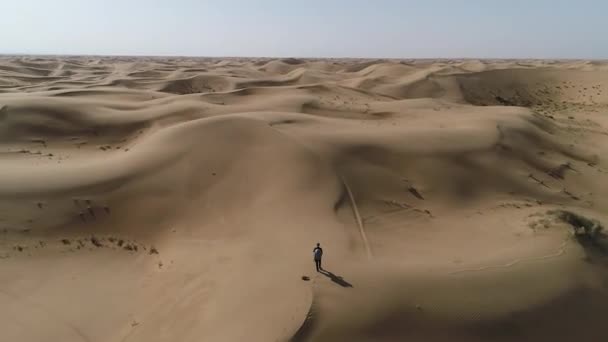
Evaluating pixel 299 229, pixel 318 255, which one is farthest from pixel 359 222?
pixel 318 255

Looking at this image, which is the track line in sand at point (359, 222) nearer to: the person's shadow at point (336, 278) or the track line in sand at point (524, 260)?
the person's shadow at point (336, 278)

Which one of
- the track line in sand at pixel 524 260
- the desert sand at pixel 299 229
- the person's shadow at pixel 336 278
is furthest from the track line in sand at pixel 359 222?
the track line in sand at pixel 524 260

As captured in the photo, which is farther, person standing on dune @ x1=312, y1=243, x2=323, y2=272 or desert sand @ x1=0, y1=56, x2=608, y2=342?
person standing on dune @ x1=312, y1=243, x2=323, y2=272

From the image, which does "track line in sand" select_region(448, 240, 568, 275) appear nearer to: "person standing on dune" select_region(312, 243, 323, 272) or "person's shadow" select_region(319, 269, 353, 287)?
"person's shadow" select_region(319, 269, 353, 287)

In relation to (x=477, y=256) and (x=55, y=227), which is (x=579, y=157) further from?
(x=55, y=227)

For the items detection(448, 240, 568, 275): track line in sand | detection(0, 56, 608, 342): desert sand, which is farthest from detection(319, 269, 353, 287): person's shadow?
detection(448, 240, 568, 275): track line in sand

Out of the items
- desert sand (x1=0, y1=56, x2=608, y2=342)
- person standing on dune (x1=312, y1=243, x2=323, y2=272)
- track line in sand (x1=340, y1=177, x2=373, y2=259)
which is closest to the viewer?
desert sand (x1=0, y1=56, x2=608, y2=342)

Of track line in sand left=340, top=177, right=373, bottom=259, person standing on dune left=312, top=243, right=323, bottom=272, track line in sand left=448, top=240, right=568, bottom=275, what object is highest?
person standing on dune left=312, top=243, right=323, bottom=272

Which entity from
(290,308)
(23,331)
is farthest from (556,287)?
(23,331)

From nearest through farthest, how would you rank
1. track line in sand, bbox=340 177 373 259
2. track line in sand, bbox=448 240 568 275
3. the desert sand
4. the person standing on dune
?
the desert sand
the person standing on dune
track line in sand, bbox=448 240 568 275
track line in sand, bbox=340 177 373 259
